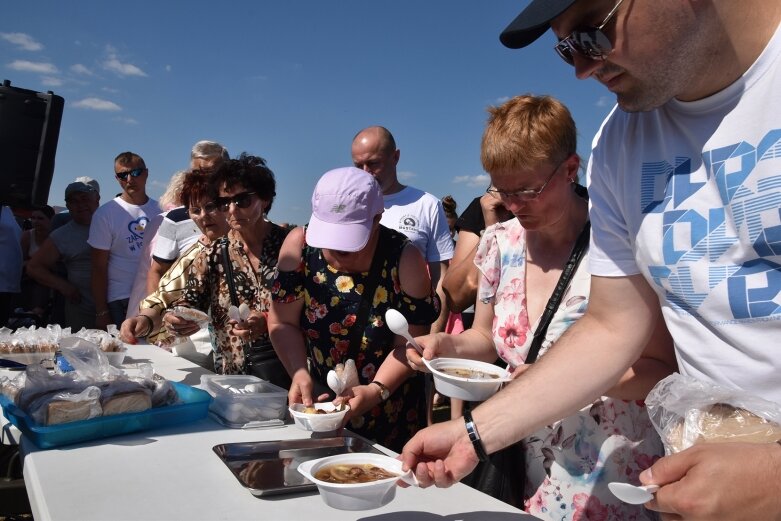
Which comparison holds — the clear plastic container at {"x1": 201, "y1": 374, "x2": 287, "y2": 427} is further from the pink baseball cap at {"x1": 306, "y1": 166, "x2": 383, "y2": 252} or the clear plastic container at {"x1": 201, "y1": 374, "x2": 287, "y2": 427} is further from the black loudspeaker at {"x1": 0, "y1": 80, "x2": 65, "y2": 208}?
the black loudspeaker at {"x1": 0, "y1": 80, "x2": 65, "y2": 208}

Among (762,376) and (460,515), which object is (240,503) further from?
(762,376)

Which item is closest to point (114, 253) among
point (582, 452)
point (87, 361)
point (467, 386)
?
point (87, 361)

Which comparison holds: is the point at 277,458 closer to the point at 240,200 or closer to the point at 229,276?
the point at 229,276

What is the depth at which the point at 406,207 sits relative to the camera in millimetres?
3795

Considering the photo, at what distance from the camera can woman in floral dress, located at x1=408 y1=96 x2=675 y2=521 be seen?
1.49 m

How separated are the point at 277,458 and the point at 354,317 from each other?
Result: 702mm

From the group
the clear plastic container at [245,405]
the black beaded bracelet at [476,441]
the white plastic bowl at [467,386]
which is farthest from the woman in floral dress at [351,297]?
the black beaded bracelet at [476,441]

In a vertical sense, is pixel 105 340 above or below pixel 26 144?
below

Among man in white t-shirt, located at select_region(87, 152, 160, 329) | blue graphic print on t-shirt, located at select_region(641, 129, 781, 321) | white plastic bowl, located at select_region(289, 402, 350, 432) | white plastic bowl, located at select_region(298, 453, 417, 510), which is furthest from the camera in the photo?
man in white t-shirt, located at select_region(87, 152, 160, 329)

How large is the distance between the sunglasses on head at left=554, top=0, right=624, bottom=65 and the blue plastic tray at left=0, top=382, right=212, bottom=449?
5.13 ft

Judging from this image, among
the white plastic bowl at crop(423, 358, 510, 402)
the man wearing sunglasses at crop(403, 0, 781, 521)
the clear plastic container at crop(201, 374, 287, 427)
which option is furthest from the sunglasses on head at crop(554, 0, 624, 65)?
the clear plastic container at crop(201, 374, 287, 427)

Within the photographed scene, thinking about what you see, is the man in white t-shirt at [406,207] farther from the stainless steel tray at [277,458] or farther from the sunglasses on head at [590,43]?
the sunglasses on head at [590,43]

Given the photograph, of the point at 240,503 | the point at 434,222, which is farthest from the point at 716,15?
the point at 434,222

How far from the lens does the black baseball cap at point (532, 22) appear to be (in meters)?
0.99
